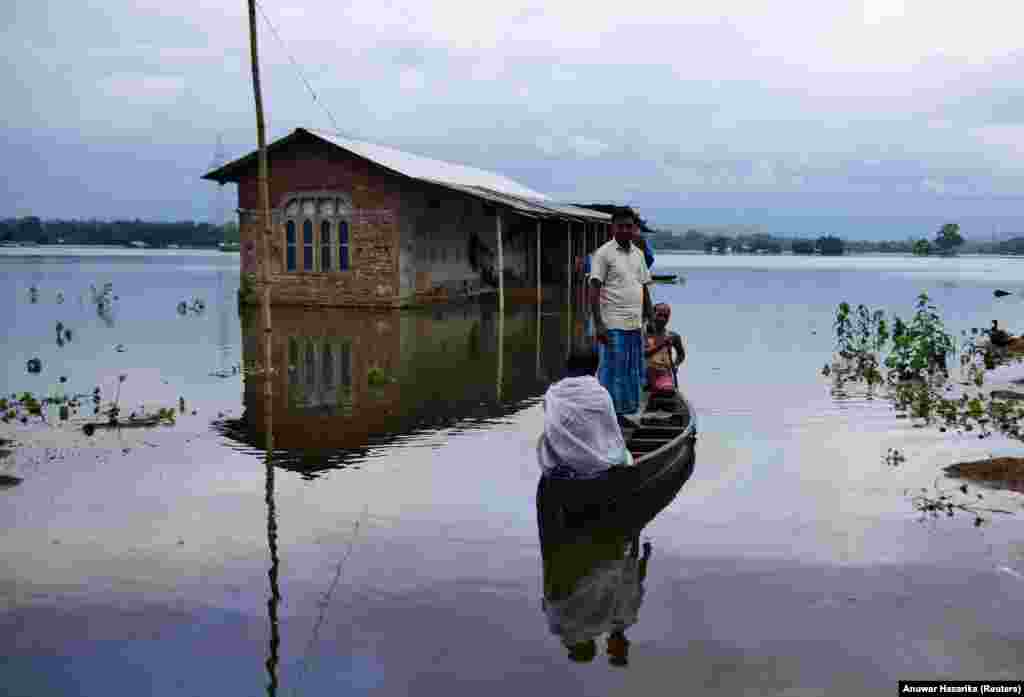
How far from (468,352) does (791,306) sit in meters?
17.8

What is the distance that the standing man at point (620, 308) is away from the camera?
8.59 meters

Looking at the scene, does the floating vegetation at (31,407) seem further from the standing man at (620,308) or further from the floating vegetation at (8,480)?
the standing man at (620,308)

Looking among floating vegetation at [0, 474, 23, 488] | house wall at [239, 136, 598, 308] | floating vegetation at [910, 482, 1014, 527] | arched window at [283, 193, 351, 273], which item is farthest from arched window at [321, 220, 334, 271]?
floating vegetation at [910, 482, 1014, 527]

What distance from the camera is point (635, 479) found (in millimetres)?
6672

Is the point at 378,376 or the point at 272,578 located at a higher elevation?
the point at 378,376

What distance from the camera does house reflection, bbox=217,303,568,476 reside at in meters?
9.72

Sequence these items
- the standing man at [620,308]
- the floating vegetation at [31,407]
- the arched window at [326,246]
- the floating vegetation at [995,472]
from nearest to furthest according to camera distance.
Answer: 1. the floating vegetation at [995,472]
2. the standing man at [620,308]
3. the floating vegetation at [31,407]
4. the arched window at [326,246]

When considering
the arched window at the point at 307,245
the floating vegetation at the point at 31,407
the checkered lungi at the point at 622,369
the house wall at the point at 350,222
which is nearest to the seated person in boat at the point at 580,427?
the checkered lungi at the point at 622,369

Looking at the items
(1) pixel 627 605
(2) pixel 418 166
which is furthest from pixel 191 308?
(1) pixel 627 605

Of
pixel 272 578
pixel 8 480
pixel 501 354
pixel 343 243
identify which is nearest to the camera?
pixel 272 578

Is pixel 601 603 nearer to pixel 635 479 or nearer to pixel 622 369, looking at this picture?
pixel 635 479

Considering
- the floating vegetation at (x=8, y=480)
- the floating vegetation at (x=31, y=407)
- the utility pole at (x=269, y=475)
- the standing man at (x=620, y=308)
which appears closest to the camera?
the utility pole at (x=269, y=475)

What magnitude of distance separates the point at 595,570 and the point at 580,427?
1.05 metres

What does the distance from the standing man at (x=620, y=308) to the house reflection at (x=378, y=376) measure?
212 cm
